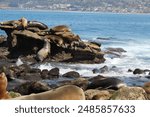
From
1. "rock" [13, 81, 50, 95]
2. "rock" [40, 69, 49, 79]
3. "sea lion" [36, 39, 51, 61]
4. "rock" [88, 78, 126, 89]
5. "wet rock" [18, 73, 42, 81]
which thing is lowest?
"sea lion" [36, 39, 51, 61]

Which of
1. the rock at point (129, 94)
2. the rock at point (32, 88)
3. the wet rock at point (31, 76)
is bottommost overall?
the wet rock at point (31, 76)

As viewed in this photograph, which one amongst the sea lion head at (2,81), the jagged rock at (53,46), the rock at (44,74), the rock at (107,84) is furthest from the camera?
the jagged rock at (53,46)

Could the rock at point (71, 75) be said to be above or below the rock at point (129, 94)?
below

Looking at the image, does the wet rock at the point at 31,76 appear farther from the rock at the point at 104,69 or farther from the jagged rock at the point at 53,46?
the jagged rock at the point at 53,46

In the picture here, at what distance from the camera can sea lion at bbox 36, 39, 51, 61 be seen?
126 ft

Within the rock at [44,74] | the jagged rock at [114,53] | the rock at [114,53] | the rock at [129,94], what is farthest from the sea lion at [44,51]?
the rock at [129,94]

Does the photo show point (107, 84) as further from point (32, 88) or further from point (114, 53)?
point (114, 53)

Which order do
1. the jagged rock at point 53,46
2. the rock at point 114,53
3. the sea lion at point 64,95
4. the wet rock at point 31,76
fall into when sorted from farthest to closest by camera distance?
the rock at point 114,53, the jagged rock at point 53,46, the wet rock at point 31,76, the sea lion at point 64,95

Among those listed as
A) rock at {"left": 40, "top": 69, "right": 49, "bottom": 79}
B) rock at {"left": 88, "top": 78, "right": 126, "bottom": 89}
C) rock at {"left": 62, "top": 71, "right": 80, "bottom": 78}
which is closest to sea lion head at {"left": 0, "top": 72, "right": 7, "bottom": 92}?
rock at {"left": 88, "top": 78, "right": 126, "bottom": 89}

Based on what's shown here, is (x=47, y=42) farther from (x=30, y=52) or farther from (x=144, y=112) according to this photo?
(x=144, y=112)

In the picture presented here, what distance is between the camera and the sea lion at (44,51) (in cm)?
3841

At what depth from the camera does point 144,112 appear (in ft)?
21.1

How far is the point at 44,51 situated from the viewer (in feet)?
128

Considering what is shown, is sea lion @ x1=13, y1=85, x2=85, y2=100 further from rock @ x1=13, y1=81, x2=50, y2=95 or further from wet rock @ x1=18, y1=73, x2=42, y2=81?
wet rock @ x1=18, y1=73, x2=42, y2=81
